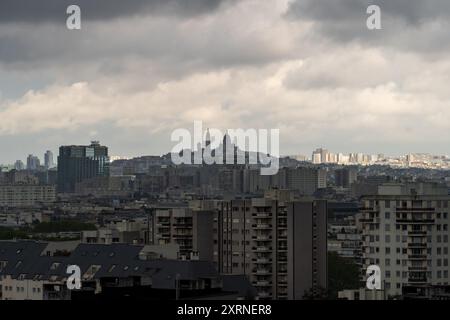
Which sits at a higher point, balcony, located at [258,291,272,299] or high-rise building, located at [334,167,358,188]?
high-rise building, located at [334,167,358,188]

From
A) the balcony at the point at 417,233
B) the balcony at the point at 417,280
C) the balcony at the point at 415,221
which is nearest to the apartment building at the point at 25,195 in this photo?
the balcony at the point at 415,221

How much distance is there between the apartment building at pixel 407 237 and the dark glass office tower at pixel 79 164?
63520 mm

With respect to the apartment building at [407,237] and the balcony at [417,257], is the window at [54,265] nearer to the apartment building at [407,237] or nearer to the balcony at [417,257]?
the apartment building at [407,237]

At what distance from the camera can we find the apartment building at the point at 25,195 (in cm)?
9394

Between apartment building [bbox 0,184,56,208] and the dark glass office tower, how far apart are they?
5.75 feet

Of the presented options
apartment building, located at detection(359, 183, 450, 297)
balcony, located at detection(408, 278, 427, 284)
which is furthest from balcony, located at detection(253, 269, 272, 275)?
balcony, located at detection(408, 278, 427, 284)

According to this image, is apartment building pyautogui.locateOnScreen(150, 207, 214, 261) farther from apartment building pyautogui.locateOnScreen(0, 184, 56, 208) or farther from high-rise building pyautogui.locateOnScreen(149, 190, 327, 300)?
apartment building pyautogui.locateOnScreen(0, 184, 56, 208)

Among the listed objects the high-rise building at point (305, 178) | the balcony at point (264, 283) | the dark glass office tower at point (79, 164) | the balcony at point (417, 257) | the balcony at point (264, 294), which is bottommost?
the balcony at point (264, 294)

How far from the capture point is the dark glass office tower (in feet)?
299

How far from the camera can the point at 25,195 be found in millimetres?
95750

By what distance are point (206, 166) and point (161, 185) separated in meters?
11.2

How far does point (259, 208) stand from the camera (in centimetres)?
3262

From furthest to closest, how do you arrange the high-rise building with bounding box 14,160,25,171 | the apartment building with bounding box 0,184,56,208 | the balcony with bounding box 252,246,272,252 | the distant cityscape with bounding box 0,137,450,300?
1. the high-rise building with bounding box 14,160,25,171
2. the apartment building with bounding box 0,184,56,208
3. the balcony with bounding box 252,246,272,252
4. the distant cityscape with bounding box 0,137,450,300
